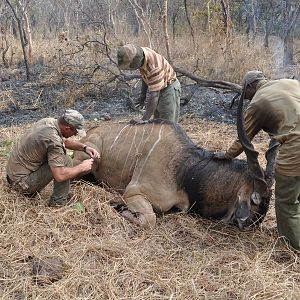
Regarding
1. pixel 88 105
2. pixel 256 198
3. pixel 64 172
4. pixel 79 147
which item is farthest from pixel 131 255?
pixel 88 105

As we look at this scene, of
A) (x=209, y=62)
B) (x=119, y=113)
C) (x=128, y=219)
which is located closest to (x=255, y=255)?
(x=128, y=219)

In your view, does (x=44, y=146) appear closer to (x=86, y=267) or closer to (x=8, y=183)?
(x=8, y=183)

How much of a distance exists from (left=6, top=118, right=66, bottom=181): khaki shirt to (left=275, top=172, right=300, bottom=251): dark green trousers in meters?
1.90

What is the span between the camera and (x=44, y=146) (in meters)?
4.52

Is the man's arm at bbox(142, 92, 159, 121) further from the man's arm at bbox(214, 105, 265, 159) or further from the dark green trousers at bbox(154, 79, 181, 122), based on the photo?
the man's arm at bbox(214, 105, 265, 159)

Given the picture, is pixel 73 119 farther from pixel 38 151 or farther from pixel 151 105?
pixel 151 105

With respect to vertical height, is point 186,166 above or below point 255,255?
above

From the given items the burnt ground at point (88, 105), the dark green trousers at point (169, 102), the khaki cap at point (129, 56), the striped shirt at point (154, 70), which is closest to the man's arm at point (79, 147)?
the khaki cap at point (129, 56)

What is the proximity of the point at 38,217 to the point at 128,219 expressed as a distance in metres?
0.82

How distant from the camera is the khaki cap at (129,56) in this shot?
5.45 m

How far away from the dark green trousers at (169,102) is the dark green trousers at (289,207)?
2327 millimetres

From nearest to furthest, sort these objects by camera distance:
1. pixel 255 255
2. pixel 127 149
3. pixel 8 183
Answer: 1. pixel 255 255
2. pixel 8 183
3. pixel 127 149

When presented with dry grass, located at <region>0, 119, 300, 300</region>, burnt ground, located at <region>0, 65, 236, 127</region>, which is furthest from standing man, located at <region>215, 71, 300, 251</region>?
burnt ground, located at <region>0, 65, 236, 127</region>

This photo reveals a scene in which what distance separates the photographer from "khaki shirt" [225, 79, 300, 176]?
13.1ft
